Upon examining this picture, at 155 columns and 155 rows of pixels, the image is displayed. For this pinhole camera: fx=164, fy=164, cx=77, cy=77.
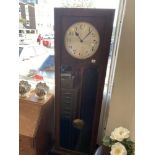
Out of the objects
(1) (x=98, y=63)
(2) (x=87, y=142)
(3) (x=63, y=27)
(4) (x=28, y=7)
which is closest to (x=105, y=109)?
(2) (x=87, y=142)

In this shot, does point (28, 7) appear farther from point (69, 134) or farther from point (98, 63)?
point (69, 134)

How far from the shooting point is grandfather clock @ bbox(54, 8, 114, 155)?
1150mm

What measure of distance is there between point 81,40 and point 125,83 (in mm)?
455

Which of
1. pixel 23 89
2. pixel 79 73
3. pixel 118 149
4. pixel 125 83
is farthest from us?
pixel 23 89

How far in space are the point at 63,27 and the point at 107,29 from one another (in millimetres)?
319

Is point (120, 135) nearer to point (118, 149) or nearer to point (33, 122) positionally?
point (118, 149)

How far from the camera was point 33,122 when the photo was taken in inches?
54.1

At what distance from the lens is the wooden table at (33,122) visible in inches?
52.7

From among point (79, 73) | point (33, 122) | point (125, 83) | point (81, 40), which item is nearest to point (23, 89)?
point (33, 122)

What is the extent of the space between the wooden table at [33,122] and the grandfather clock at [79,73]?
0.12 m

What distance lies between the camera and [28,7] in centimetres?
156

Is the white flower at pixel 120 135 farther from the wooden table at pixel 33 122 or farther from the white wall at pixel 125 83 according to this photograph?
the wooden table at pixel 33 122
